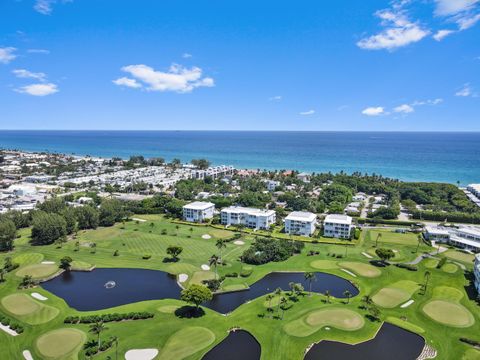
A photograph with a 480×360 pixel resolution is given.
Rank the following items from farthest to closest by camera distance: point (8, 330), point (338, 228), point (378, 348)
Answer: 1. point (338, 228)
2. point (8, 330)
3. point (378, 348)

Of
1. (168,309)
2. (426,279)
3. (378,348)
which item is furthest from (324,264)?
(168,309)

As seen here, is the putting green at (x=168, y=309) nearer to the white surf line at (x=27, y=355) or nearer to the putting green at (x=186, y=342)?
the putting green at (x=186, y=342)

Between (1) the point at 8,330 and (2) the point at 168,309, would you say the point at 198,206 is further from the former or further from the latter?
(1) the point at 8,330

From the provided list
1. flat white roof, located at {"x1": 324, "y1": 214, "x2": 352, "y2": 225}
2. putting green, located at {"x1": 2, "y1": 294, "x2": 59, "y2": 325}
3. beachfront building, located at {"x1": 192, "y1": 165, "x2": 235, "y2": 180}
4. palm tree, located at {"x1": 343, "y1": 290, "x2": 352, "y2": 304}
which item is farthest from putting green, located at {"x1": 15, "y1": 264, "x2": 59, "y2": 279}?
beachfront building, located at {"x1": 192, "y1": 165, "x2": 235, "y2": 180}

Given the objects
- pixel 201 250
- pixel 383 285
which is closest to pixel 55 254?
pixel 201 250

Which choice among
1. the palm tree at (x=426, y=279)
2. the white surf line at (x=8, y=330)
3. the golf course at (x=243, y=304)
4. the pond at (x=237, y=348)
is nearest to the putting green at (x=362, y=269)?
the golf course at (x=243, y=304)

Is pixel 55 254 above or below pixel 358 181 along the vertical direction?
below

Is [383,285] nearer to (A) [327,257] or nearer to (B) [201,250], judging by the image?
(A) [327,257]
